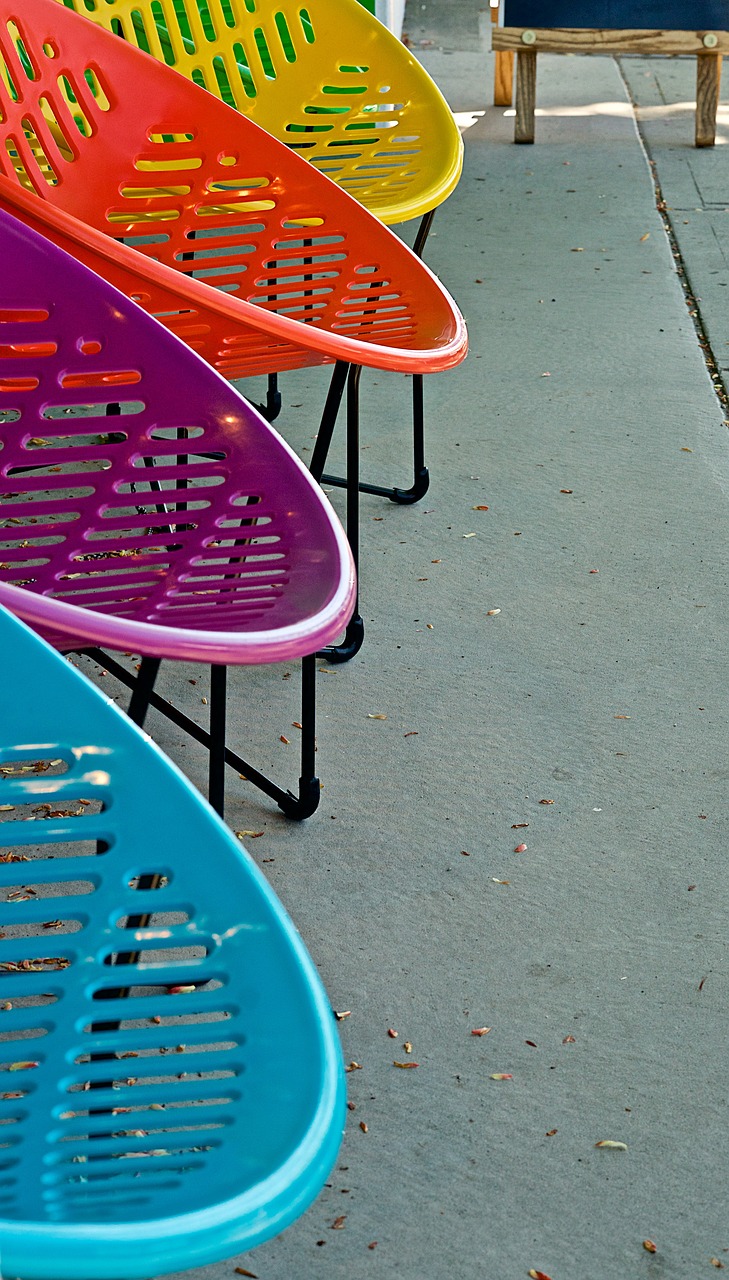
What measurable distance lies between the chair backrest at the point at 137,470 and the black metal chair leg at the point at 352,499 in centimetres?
68

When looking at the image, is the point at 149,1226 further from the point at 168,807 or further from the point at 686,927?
the point at 686,927

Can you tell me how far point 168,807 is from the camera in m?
1.02

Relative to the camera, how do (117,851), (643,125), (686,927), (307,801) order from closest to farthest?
(117,851) < (686,927) < (307,801) < (643,125)

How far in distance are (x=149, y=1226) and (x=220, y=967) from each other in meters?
0.24

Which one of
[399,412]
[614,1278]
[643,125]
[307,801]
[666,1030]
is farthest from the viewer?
[643,125]

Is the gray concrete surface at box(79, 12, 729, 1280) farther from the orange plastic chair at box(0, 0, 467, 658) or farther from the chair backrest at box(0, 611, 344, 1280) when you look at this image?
the chair backrest at box(0, 611, 344, 1280)

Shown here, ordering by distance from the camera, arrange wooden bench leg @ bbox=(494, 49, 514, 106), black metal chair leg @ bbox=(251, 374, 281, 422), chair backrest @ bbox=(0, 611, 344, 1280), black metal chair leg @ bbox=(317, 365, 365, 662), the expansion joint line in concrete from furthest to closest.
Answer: wooden bench leg @ bbox=(494, 49, 514, 106)
the expansion joint line in concrete
black metal chair leg @ bbox=(251, 374, 281, 422)
black metal chair leg @ bbox=(317, 365, 365, 662)
chair backrest @ bbox=(0, 611, 344, 1280)

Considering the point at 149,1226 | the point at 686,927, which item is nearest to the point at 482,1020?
the point at 686,927

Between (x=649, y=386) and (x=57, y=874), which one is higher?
(x=57, y=874)

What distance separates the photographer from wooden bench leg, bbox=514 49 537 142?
5316 millimetres

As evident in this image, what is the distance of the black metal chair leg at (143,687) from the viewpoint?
129cm

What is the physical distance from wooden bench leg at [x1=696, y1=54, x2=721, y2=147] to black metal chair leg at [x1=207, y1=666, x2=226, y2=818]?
15.1 ft

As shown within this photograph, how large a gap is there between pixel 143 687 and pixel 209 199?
1.29 m

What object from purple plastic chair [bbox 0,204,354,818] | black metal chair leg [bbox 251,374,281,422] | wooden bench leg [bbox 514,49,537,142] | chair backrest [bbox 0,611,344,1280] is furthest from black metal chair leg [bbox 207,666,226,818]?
wooden bench leg [bbox 514,49,537,142]
